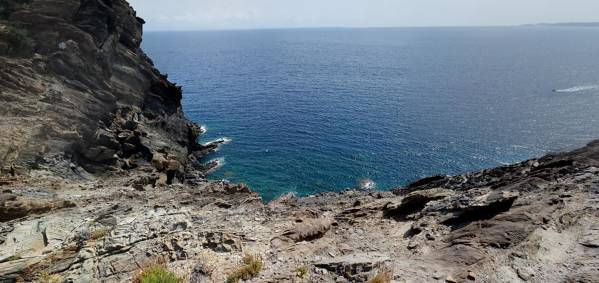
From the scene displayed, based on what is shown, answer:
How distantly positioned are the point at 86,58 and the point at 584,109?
111915 millimetres

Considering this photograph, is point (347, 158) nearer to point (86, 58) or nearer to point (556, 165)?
point (556, 165)

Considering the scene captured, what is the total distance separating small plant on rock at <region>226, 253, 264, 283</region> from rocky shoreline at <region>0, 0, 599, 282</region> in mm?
113

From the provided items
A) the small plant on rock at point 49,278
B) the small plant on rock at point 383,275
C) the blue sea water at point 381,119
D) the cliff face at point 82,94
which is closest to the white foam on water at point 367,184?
the blue sea water at point 381,119

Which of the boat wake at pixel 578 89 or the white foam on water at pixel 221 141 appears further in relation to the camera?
the boat wake at pixel 578 89

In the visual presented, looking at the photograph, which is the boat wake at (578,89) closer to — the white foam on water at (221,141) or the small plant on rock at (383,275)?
the white foam on water at (221,141)

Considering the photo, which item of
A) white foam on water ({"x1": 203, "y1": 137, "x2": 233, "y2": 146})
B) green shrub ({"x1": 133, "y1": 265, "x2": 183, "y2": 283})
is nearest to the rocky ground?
green shrub ({"x1": 133, "y1": 265, "x2": 183, "y2": 283})

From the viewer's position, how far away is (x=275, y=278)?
18.5m

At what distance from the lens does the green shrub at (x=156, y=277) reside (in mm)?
17219

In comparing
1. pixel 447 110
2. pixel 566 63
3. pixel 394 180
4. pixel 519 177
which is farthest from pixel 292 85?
pixel 566 63

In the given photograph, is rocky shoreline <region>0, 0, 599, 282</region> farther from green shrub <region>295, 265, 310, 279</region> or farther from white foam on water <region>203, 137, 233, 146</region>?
white foam on water <region>203, 137, 233, 146</region>

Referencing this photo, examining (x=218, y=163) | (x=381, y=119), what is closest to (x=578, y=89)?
(x=381, y=119)

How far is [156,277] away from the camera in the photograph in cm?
1728

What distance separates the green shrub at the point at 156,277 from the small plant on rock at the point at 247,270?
259cm

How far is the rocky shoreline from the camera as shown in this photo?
1903cm
